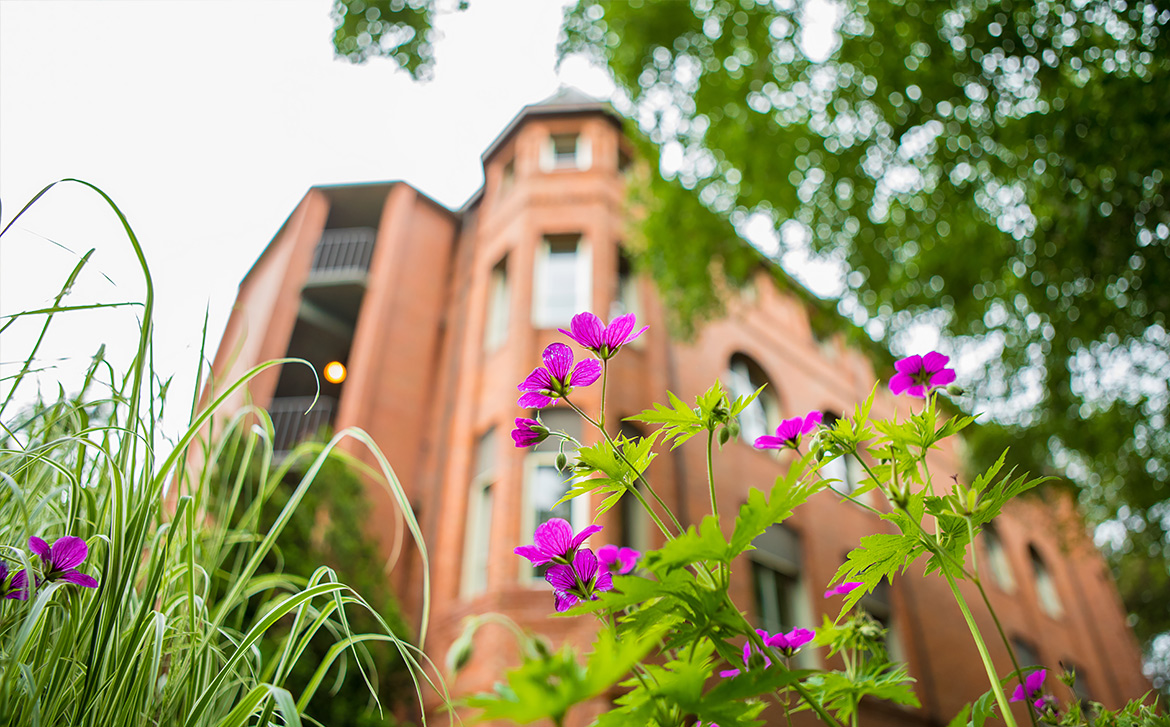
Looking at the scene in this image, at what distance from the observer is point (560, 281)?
10.3 metres

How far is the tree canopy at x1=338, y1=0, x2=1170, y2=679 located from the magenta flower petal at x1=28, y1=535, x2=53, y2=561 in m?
Result: 4.07

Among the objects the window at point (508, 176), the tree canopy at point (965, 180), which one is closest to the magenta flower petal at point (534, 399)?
the tree canopy at point (965, 180)

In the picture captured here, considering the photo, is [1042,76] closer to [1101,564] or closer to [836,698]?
[836,698]

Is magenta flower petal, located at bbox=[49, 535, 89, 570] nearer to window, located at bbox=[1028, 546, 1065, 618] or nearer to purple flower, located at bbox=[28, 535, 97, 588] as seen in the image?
purple flower, located at bbox=[28, 535, 97, 588]

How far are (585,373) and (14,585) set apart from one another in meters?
0.82

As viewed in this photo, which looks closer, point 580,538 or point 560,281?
point 580,538

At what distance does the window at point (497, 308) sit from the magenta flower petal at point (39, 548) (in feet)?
29.2

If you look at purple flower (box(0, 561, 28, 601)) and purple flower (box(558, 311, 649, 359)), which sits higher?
purple flower (box(558, 311, 649, 359))

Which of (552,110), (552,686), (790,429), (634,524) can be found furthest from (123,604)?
(552,110)

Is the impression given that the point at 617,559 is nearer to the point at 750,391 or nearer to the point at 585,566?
the point at 585,566

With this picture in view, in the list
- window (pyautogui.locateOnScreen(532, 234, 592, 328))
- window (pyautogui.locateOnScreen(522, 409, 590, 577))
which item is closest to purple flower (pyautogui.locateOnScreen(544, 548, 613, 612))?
window (pyautogui.locateOnScreen(522, 409, 590, 577))

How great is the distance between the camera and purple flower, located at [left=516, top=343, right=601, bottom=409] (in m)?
1.10

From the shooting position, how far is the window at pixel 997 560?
14.5 metres

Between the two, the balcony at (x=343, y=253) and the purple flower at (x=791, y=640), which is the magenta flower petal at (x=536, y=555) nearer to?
the purple flower at (x=791, y=640)
